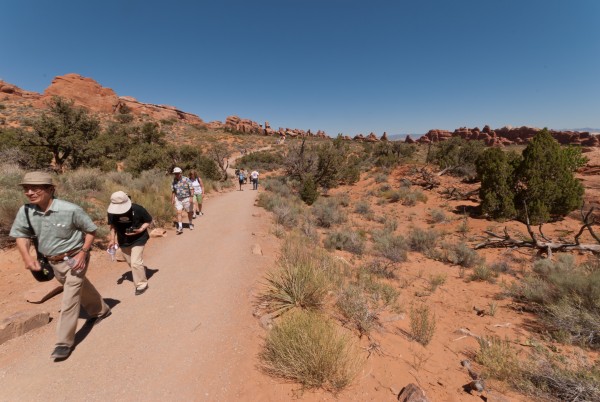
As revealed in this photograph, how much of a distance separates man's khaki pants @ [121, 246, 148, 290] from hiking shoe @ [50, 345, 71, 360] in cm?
142

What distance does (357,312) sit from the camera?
12.9 feet

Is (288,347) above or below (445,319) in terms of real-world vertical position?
above

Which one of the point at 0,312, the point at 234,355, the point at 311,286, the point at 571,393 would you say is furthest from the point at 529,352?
the point at 0,312

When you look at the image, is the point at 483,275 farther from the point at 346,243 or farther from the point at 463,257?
the point at 346,243

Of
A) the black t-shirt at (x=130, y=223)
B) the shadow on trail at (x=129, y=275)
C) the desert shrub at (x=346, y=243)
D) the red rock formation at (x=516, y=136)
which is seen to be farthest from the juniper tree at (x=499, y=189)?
the red rock formation at (x=516, y=136)

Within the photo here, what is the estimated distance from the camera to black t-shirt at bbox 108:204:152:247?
13.6ft

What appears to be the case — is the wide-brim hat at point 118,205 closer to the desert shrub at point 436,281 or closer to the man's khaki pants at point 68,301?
the man's khaki pants at point 68,301

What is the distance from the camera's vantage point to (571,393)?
2.74 m

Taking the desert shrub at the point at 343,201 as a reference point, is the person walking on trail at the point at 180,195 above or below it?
above

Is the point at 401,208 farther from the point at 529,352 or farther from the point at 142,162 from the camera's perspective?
the point at 142,162

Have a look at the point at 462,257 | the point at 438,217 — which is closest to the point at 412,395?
the point at 462,257

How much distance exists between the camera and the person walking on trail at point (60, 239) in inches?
108

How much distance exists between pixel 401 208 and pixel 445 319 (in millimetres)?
11100

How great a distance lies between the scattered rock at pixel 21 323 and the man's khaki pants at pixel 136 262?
113 centimetres
